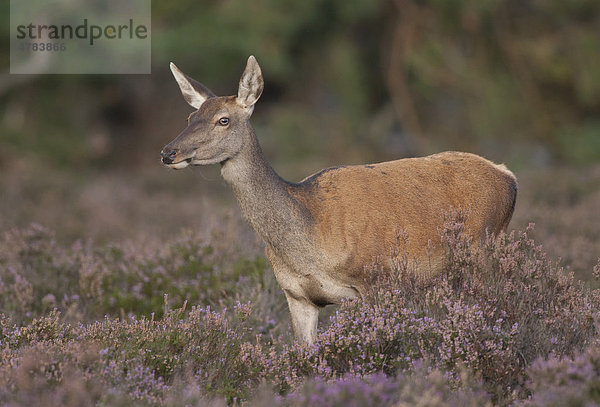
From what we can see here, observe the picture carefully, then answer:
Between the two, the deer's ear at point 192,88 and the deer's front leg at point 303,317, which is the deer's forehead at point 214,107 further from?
the deer's front leg at point 303,317

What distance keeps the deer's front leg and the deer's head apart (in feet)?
4.20

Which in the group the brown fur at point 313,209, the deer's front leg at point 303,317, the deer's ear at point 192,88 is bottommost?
the deer's front leg at point 303,317

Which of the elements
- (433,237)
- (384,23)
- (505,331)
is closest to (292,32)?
(384,23)

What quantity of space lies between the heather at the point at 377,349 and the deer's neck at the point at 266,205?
60cm

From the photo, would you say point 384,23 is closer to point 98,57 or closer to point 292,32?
point 292,32

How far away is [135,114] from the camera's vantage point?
77.7ft

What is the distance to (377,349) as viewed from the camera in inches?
194

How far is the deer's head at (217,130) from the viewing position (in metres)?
5.51

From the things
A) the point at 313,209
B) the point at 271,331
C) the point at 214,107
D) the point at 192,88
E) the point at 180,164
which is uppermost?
the point at 192,88

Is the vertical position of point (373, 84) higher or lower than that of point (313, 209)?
higher

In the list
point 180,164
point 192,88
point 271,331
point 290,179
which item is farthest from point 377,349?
point 290,179

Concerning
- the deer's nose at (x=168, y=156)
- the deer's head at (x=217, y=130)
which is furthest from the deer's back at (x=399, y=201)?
the deer's nose at (x=168, y=156)

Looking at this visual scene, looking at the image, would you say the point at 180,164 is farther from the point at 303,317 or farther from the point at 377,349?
the point at 377,349

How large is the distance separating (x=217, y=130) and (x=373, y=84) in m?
14.5
